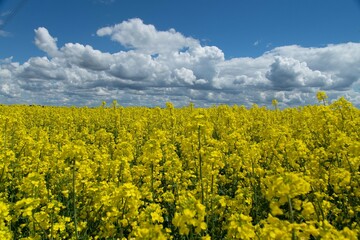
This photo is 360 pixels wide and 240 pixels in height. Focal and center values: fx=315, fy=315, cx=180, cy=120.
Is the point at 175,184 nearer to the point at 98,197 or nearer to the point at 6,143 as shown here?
the point at 98,197

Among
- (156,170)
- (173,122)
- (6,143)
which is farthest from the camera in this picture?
(173,122)

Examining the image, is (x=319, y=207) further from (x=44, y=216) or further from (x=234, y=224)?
(x=44, y=216)

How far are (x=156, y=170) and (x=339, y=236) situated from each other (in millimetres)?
3903

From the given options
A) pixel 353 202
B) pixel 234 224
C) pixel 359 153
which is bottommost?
pixel 353 202

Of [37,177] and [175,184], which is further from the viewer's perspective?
[175,184]

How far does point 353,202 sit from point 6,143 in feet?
26.0

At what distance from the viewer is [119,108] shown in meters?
15.7

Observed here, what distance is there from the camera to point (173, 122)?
37.2 feet

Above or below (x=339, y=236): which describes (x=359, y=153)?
above

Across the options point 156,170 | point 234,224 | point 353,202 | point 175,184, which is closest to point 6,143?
point 156,170

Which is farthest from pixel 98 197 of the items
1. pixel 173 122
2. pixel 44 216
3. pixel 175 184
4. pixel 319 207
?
pixel 173 122

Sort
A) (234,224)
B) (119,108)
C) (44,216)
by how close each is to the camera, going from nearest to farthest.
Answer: (234,224) → (44,216) → (119,108)

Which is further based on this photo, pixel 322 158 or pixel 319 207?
pixel 322 158

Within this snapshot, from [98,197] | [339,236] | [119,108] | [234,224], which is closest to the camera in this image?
[339,236]
